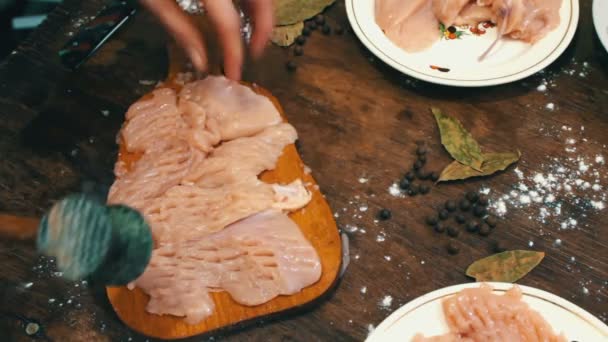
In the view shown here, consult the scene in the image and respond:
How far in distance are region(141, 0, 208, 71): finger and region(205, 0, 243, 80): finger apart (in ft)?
0.47

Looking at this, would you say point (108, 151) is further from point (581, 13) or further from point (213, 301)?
point (581, 13)

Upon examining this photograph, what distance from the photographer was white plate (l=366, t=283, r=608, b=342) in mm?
2125

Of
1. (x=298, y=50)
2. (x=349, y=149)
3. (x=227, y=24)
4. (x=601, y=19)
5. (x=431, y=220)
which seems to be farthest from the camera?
(x=298, y=50)

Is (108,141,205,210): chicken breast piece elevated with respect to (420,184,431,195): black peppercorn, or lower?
elevated

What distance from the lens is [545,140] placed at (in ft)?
9.02

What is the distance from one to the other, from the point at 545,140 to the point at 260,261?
1543 millimetres

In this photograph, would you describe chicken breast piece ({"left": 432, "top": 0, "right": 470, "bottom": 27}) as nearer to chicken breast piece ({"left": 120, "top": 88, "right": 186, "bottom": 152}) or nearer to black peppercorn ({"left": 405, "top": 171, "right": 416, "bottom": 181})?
black peppercorn ({"left": 405, "top": 171, "right": 416, "bottom": 181})

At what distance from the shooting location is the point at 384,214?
8.27 feet

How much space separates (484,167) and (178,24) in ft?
5.08

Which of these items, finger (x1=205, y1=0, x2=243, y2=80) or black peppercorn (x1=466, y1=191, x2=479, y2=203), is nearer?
finger (x1=205, y1=0, x2=243, y2=80)

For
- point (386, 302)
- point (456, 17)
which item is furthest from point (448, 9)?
point (386, 302)

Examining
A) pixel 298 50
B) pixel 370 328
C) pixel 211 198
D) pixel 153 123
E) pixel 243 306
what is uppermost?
pixel 298 50

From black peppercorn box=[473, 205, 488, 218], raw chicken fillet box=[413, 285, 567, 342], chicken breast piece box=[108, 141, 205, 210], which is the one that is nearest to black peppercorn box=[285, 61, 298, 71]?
chicken breast piece box=[108, 141, 205, 210]

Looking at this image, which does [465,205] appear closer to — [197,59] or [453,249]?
[453,249]
